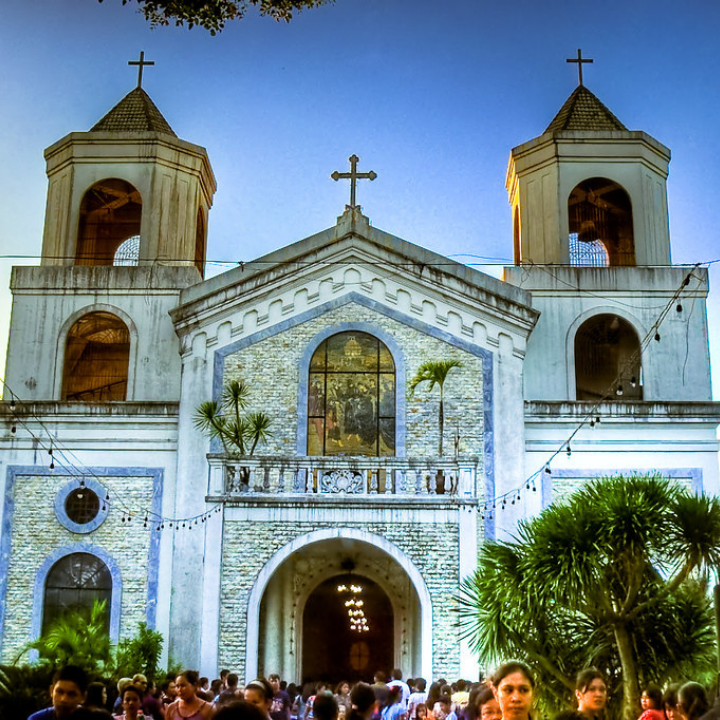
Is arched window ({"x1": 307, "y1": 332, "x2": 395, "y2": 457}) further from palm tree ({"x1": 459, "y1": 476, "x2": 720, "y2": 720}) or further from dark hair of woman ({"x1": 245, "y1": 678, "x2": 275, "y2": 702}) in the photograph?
dark hair of woman ({"x1": 245, "y1": 678, "x2": 275, "y2": 702})

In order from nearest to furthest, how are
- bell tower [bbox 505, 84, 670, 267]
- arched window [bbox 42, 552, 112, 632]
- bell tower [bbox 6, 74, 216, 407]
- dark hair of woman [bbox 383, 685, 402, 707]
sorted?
1. dark hair of woman [bbox 383, 685, 402, 707]
2. arched window [bbox 42, 552, 112, 632]
3. bell tower [bbox 6, 74, 216, 407]
4. bell tower [bbox 505, 84, 670, 267]

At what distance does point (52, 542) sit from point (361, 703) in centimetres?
1898

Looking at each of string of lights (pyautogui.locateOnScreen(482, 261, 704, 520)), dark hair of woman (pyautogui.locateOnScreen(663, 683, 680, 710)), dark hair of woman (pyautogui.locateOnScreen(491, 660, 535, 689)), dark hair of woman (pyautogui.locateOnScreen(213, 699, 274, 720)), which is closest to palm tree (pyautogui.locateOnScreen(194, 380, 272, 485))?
string of lights (pyautogui.locateOnScreen(482, 261, 704, 520))

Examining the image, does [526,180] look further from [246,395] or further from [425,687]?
[425,687]

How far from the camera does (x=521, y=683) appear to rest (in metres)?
8.23

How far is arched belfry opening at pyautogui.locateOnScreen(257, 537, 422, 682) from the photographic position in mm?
26531

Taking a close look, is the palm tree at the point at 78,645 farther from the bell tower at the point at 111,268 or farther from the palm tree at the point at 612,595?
the palm tree at the point at 612,595

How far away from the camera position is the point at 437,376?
25625 mm

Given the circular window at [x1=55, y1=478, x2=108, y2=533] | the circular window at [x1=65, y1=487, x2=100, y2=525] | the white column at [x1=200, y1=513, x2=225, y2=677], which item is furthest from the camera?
the circular window at [x1=65, y1=487, x2=100, y2=525]

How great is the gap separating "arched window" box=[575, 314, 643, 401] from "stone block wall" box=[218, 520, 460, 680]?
7220 millimetres

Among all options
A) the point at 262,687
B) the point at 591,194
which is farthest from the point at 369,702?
the point at 591,194

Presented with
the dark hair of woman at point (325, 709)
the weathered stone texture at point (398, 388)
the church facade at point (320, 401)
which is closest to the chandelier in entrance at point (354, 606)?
the church facade at point (320, 401)

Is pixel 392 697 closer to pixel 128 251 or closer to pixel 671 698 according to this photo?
pixel 671 698

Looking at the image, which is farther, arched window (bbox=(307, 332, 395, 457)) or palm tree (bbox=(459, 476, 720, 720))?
arched window (bbox=(307, 332, 395, 457))
